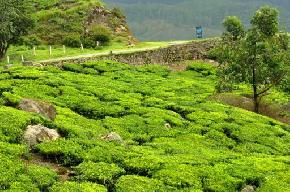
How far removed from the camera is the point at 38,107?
41594mm

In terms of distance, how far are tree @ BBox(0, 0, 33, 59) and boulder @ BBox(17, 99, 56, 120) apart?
36.7m

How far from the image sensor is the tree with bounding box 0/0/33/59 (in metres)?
76.9

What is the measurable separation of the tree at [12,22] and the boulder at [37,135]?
137 ft

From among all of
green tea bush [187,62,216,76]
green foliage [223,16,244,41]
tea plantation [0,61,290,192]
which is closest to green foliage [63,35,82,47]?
green tea bush [187,62,216,76]

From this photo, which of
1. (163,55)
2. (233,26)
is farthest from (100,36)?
(233,26)

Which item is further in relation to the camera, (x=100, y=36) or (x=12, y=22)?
(x=100, y=36)

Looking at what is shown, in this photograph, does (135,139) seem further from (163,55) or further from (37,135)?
(163,55)

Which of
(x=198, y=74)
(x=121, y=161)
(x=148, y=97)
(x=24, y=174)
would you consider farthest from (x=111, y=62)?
(x=24, y=174)

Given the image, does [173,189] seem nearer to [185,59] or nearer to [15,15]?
[15,15]

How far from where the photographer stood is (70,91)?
5438cm

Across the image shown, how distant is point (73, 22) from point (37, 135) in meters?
70.6

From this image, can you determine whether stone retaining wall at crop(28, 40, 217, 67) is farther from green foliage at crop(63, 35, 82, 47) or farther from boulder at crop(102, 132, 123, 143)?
boulder at crop(102, 132, 123, 143)

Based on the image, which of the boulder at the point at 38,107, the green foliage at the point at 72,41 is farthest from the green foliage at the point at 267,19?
the boulder at the point at 38,107

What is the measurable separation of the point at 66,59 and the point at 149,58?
17273mm
